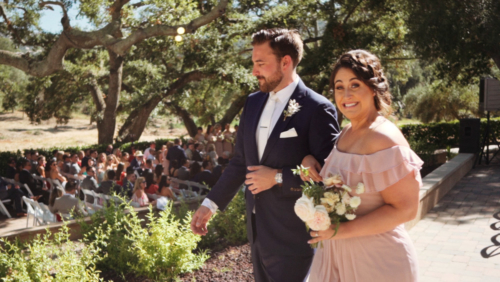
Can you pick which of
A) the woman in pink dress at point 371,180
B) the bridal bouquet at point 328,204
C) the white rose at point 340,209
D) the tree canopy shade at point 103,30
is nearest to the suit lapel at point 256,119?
the woman in pink dress at point 371,180

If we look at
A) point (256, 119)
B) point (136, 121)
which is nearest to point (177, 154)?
point (256, 119)

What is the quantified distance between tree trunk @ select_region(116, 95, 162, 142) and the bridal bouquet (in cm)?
2101

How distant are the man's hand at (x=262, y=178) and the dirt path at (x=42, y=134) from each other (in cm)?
3760

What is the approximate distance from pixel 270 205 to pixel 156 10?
51.1 ft

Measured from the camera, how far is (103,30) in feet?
29.8

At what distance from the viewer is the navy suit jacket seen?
8.05 feet

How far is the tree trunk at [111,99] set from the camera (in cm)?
2106

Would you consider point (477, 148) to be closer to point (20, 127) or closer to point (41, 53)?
point (41, 53)

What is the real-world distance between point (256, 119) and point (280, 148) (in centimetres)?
28

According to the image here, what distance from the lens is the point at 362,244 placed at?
2.04 metres

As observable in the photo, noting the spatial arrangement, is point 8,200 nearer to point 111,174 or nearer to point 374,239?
point 111,174

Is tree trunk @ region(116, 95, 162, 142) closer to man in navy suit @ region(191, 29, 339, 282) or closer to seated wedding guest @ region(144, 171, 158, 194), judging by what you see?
seated wedding guest @ region(144, 171, 158, 194)

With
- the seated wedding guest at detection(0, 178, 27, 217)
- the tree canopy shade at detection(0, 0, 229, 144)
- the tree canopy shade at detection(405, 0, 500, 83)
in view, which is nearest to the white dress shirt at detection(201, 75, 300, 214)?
the tree canopy shade at detection(0, 0, 229, 144)

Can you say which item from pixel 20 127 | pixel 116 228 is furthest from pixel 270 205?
pixel 20 127
